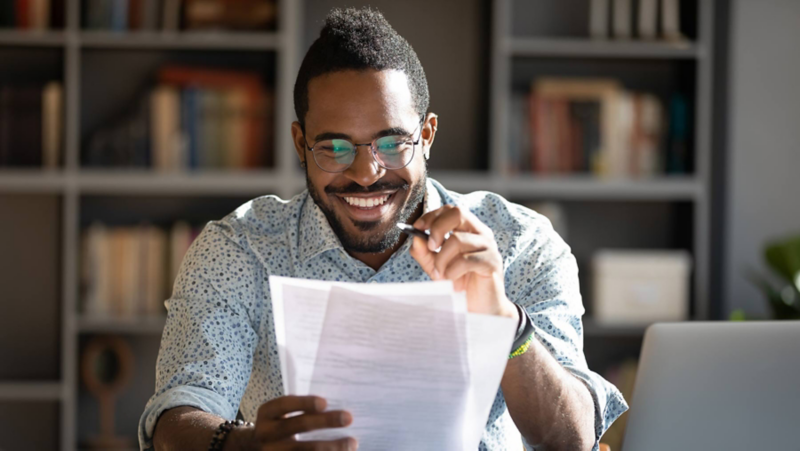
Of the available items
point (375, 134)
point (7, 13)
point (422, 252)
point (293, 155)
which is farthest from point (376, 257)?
point (7, 13)

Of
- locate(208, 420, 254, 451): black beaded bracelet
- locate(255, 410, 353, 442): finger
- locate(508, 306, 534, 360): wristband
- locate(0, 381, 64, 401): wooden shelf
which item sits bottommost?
locate(0, 381, 64, 401): wooden shelf

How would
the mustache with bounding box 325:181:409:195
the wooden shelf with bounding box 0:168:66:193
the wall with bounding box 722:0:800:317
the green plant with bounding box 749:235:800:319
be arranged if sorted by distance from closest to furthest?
the mustache with bounding box 325:181:409:195 → the green plant with bounding box 749:235:800:319 → the wooden shelf with bounding box 0:168:66:193 → the wall with bounding box 722:0:800:317

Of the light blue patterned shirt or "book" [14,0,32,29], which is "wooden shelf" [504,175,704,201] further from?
"book" [14,0,32,29]

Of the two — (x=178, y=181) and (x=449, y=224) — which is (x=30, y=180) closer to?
(x=178, y=181)

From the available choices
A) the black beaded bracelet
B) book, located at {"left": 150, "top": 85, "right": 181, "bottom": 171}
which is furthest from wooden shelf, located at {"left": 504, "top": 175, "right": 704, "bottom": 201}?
the black beaded bracelet

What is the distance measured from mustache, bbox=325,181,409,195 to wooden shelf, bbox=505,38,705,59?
1718 millimetres

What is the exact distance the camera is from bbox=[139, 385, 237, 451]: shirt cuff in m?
1.15

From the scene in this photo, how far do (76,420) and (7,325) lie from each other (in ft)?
1.40

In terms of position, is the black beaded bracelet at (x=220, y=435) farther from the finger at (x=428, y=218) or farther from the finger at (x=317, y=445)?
the finger at (x=428, y=218)

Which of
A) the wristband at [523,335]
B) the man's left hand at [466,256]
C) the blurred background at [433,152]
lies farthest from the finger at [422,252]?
the blurred background at [433,152]

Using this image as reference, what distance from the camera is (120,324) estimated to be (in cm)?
293

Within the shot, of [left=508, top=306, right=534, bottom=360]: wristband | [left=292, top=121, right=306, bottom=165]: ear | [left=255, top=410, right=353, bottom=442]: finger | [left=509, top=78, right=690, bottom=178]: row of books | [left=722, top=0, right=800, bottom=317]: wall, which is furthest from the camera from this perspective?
[left=722, top=0, right=800, bottom=317]: wall

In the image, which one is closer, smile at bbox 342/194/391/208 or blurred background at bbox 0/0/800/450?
smile at bbox 342/194/391/208

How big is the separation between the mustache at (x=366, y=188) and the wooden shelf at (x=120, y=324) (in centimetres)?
172
